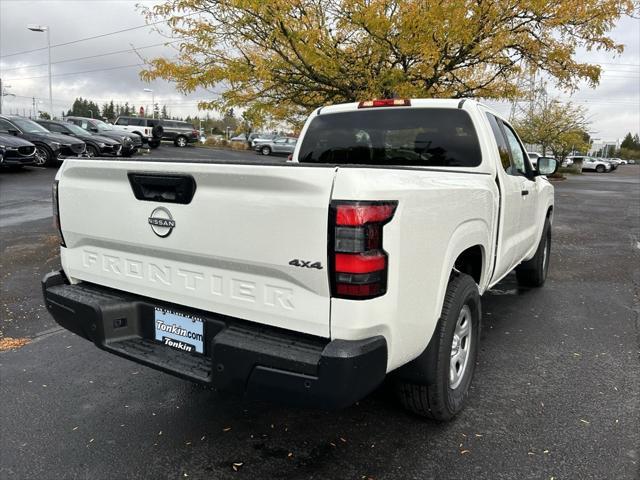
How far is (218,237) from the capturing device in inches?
93.1

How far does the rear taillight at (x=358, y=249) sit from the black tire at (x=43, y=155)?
18.3 m

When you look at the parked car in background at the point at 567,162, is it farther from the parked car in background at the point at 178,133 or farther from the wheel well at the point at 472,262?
the wheel well at the point at 472,262

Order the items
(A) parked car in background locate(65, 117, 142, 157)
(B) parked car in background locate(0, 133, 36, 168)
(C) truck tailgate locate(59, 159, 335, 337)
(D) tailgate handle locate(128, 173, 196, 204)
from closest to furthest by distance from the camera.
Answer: (C) truck tailgate locate(59, 159, 335, 337) → (D) tailgate handle locate(128, 173, 196, 204) → (B) parked car in background locate(0, 133, 36, 168) → (A) parked car in background locate(65, 117, 142, 157)

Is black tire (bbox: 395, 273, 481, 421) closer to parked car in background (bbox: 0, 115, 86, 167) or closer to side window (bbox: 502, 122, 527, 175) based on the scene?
side window (bbox: 502, 122, 527, 175)

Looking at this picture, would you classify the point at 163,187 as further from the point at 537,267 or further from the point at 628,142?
the point at 628,142

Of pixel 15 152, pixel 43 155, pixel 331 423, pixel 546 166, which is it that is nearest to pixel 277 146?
pixel 43 155

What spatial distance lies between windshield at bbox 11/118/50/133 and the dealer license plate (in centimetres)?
1853

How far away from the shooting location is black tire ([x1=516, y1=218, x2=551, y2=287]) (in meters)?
5.77

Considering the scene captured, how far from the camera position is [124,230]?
271cm

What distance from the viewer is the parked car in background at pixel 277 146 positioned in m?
37.1

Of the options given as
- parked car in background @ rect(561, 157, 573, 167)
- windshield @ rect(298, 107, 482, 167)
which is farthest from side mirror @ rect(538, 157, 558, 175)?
parked car in background @ rect(561, 157, 573, 167)

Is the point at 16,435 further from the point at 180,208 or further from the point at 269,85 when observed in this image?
the point at 269,85

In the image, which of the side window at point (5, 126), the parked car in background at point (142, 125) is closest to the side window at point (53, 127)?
the side window at point (5, 126)

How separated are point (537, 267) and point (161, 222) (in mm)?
4639
